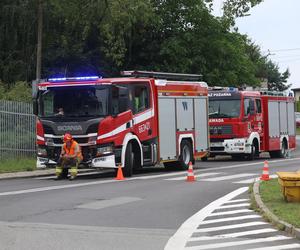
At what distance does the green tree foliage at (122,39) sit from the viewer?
3506 cm

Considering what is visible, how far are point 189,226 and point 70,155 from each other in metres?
9.20

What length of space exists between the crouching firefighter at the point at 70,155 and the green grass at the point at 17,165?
363cm

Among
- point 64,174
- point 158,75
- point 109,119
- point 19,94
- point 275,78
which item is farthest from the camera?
point 275,78

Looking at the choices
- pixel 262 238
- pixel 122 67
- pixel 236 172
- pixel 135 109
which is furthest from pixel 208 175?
pixel 122 67

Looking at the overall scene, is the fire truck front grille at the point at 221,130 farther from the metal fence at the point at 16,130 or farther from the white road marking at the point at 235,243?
the white road marking at the point at 235,243

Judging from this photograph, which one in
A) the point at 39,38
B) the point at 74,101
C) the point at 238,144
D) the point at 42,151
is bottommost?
the point at 42,151

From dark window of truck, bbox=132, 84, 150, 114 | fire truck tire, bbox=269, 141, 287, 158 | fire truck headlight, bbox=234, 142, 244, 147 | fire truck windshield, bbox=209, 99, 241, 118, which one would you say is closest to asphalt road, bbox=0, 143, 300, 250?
dark window of truck, bbox=132, 84, 150, 114

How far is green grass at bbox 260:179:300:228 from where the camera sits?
10.4m

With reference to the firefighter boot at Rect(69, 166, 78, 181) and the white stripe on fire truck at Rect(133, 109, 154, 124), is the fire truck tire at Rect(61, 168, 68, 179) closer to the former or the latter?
the firefighter boot at Rect(69, 166, 78, 181)

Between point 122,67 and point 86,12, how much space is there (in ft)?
24.1

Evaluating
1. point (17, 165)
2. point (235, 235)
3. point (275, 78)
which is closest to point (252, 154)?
point (17, 165)

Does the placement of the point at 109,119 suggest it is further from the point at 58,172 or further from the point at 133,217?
the point at 133,217

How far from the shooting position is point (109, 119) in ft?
63.9

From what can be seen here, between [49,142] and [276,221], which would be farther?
[49,142]
